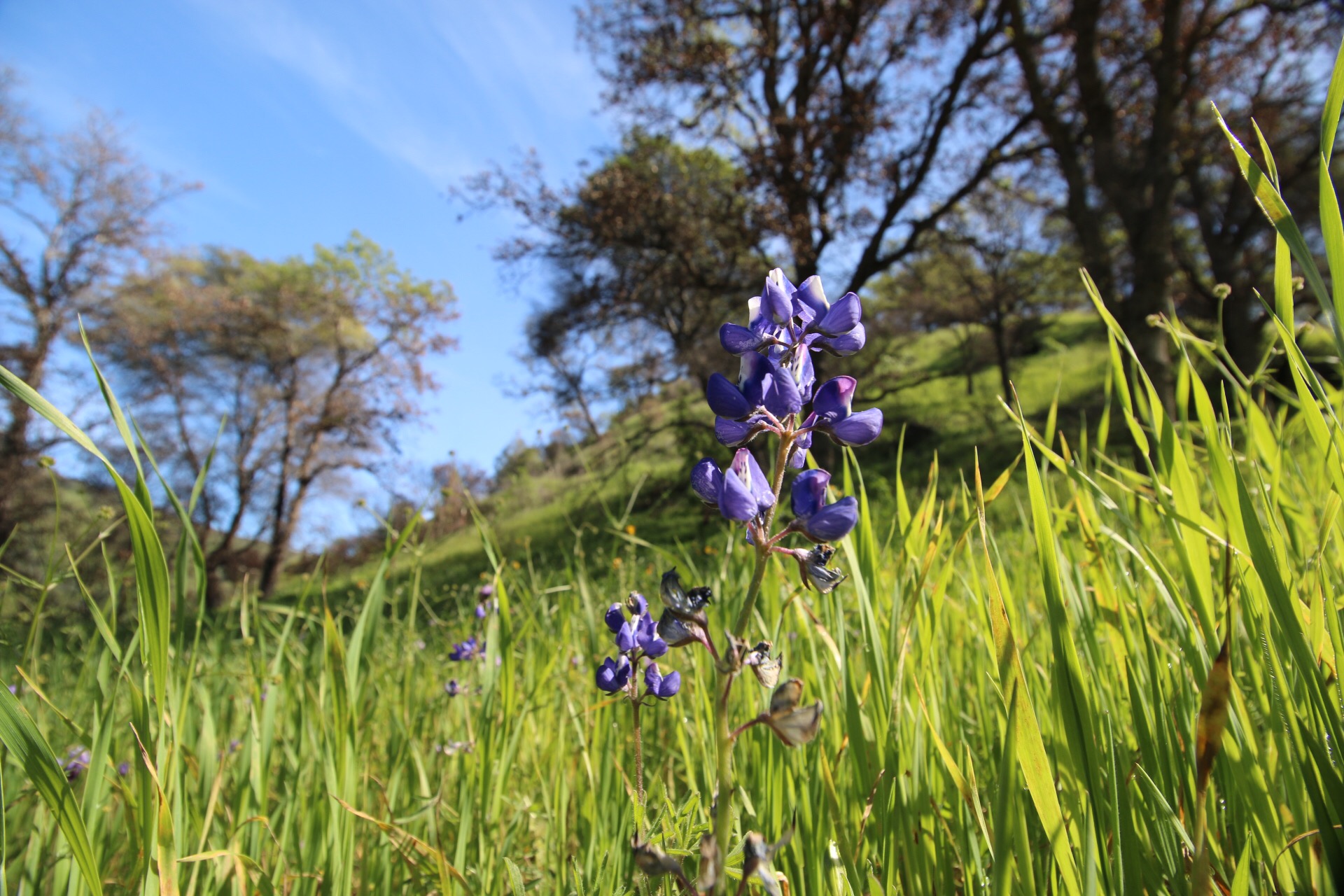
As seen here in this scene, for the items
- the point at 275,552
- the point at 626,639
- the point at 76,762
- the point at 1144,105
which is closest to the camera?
the point at 626,639

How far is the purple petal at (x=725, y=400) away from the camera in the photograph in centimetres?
74

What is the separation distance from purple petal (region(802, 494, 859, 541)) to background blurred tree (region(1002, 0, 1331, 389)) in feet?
24.3

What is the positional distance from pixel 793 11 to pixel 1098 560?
12.1 m

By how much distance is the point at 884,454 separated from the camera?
49.2ft

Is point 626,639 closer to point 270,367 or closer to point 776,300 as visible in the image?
point 776,300

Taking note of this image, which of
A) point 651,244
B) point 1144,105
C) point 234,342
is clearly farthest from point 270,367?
point 1144,105

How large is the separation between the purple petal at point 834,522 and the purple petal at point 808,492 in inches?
1.7

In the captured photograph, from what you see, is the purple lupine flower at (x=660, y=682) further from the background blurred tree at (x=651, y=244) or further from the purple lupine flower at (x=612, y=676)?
the background blurred tree at (x=651, y=244)

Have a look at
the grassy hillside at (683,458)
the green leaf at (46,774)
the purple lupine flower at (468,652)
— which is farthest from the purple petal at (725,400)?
the purple lupine flower at (468,652)

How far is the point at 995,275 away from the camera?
50.3 ft

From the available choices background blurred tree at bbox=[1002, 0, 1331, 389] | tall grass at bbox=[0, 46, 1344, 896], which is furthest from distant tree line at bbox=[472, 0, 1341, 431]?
tall grass at bbox=[0, 46, 1344, 896]

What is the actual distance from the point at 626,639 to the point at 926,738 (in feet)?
1.80

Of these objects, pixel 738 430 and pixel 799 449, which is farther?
pixel 799 449

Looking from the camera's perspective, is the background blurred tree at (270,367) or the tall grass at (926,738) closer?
the tall grass at (926,738)
